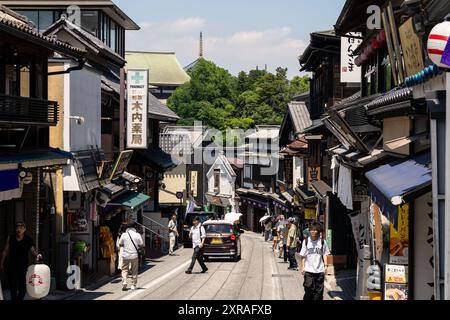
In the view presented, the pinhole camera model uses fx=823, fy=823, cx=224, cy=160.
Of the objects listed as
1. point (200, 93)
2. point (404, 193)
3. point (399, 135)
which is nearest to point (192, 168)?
point (200, 93)

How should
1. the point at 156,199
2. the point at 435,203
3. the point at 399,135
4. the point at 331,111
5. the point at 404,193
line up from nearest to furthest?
the point at 435,203, the point at 404,193, the point at 399,135, the point at 331,111, the point at 156,199

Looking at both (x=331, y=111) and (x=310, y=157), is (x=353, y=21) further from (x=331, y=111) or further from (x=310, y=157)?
(x=310, y=157)

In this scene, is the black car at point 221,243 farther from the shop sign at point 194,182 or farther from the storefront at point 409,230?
the shop sign at point 194,182

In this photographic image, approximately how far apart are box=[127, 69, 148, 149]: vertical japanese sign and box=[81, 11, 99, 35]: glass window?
6.17 metres

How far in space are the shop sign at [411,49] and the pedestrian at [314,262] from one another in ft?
11.9

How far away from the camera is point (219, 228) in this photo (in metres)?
33.4

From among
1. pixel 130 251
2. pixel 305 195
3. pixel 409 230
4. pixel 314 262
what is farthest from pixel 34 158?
pixel 305 195

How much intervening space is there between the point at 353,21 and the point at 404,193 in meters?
16.3

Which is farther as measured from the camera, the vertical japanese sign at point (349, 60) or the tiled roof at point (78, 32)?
the tiled roof at point (78, 32)

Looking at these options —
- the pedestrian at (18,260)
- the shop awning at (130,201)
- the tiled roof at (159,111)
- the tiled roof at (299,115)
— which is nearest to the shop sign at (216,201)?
the tiled roof at (299,115)

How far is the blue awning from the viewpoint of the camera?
12.0m

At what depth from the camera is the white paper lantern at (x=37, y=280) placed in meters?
17.4

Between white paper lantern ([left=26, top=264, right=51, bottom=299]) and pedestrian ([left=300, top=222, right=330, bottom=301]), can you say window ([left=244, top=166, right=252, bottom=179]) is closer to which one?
white paper lantern ([left=26, top=264, right=51, bottom=299])
